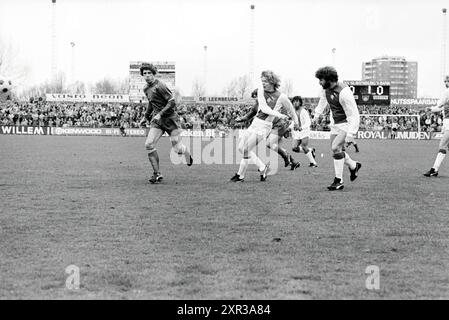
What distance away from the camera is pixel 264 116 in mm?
14906

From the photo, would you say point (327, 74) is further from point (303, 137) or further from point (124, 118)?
point (124, 118)

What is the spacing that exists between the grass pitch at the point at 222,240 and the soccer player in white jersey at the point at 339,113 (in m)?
0.61

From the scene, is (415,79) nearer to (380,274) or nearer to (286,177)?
(286,177)

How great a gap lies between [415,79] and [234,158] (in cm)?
10314

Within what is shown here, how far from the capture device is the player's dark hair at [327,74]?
42.0 ft

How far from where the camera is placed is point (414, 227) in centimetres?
850

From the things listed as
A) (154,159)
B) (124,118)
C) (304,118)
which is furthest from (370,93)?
(154,159)

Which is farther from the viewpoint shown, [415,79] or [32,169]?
[415,79]

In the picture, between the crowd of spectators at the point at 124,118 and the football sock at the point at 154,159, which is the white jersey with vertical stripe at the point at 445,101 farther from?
the crowd of spectators at the point at 124,118

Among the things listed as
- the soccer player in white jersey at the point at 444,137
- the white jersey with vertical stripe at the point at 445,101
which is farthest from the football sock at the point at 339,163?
the white jersey with vertical stripe at the point at 445,101

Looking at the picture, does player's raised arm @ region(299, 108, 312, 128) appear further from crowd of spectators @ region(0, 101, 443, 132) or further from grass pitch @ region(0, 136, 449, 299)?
crowd of spectators @ region(0, 101, 443, 132)

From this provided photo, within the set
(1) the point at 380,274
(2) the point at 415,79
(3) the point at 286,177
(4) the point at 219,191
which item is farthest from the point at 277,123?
(2) the point at 415,79

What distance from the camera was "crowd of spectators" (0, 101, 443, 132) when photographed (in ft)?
200

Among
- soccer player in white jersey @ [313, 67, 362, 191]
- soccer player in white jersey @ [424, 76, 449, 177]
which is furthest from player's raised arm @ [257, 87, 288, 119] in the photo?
soccer player in white jersey @ [424, 76, 449, 177]
